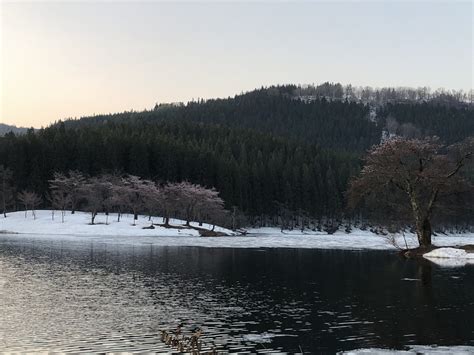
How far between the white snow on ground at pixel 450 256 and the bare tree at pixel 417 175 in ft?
9.90

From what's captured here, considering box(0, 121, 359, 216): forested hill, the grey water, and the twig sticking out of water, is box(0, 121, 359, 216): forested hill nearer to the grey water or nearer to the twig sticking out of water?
the grey water

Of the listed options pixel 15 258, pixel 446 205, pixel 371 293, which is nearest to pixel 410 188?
pixel 446 205

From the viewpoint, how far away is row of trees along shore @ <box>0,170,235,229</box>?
5202 inches

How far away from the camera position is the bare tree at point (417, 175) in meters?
66.3

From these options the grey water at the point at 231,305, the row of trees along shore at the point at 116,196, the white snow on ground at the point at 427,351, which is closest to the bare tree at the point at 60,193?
the row of trees along shore at the point at 116,196

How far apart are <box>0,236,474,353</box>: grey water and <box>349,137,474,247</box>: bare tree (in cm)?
1463

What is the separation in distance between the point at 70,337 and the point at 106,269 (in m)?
26.1

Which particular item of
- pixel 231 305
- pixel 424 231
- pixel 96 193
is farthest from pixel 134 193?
pixel 231 305

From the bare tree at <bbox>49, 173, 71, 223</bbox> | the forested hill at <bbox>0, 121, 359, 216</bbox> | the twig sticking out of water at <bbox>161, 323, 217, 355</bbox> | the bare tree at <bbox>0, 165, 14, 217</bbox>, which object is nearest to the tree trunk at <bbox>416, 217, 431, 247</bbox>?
the twig sticking out of water at <bbox>161, 323, 217, 355</bbox>

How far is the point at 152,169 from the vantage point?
164000 mm

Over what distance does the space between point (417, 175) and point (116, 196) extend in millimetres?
85923

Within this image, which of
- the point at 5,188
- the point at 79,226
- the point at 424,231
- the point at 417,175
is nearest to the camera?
the point at 417,175

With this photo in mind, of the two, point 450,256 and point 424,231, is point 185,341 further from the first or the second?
point 424,231

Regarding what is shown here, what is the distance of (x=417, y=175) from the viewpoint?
65.9 m
